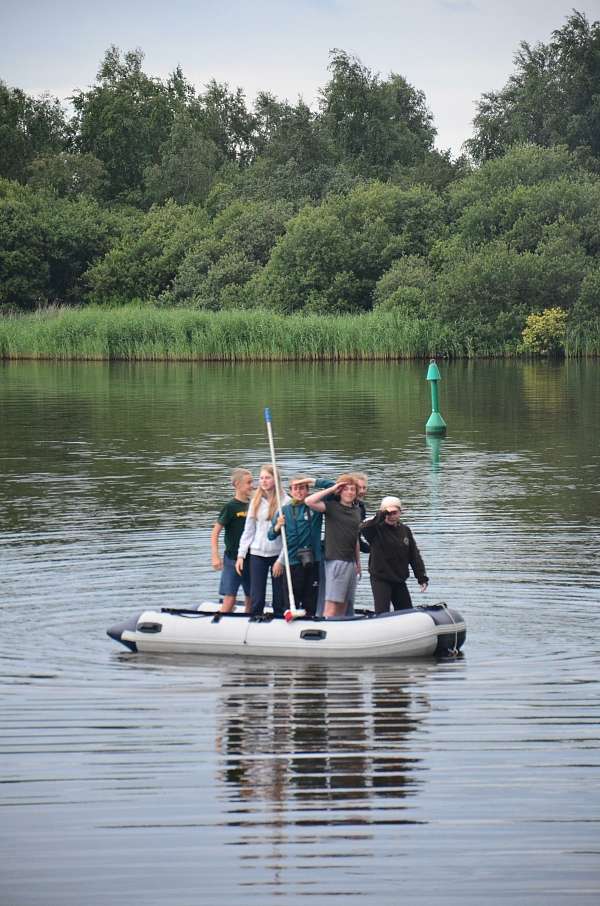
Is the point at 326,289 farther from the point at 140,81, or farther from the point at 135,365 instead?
the point at 140,81

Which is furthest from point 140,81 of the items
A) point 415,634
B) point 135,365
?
point 415,634

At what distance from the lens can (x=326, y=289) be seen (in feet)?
245

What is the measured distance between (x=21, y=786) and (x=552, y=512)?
43.3 ft

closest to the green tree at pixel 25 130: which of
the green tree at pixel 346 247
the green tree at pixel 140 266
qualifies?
the green tree at pixel 140 266

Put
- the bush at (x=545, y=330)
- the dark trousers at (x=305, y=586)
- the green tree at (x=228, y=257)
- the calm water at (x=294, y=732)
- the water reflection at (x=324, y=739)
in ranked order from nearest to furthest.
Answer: the calm water at (x=294, y=732) → the water reflection at (x=324, y=739) → the dark trousers at (x=305, y=586) → the bush at (x=545, y=330) → the green tree at (x=228, y=257)

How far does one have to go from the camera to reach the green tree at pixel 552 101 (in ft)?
301

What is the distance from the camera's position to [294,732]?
9180mm

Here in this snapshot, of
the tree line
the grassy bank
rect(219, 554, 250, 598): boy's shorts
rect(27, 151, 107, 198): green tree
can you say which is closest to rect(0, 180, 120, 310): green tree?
the tree line

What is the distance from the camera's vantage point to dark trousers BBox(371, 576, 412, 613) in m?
12.2

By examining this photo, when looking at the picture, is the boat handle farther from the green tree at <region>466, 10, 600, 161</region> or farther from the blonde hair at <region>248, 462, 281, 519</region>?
the green tree at <region>466, 10, 600, 161</region>

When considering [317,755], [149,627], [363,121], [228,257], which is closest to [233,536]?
[149,627]

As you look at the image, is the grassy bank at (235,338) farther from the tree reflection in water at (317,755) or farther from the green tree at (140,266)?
the tree reflection in water at (317,755)

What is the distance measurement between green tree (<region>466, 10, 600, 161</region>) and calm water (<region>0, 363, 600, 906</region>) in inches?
2884

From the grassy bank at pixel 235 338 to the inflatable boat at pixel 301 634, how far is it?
5170 cm
